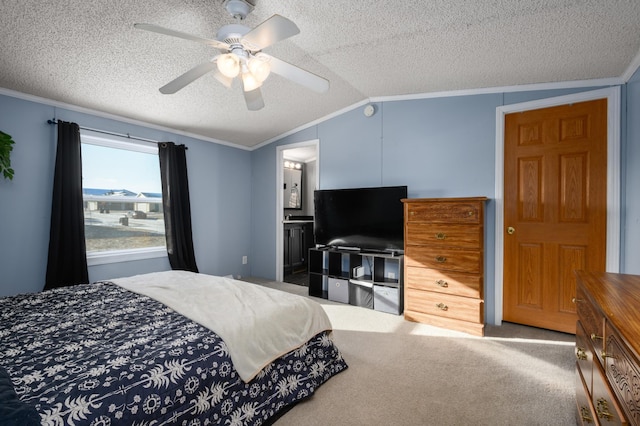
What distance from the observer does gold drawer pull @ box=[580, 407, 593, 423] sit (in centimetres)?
133

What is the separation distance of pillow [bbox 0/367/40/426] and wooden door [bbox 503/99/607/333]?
3.51 m

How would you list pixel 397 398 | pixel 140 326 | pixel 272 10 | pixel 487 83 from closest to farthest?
pixel 140 326 → pixel 397 398 → pixel 272 10 → pixel 487 83

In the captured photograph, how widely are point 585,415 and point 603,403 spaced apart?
1.29 feet

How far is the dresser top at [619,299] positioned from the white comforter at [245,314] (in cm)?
143

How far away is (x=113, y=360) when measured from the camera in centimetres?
121

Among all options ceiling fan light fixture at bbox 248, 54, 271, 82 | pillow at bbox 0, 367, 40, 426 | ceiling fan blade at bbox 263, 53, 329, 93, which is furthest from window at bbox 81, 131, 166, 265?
pillow at bbox 0, 367, 40, 426

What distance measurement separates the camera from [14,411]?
0.90 meters

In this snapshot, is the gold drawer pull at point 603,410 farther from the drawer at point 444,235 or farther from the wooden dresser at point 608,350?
the drawer at point 444,235

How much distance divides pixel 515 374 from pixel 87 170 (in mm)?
4571

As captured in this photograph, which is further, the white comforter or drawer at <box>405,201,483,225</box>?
drawer at <box>405,201,483,225</box>

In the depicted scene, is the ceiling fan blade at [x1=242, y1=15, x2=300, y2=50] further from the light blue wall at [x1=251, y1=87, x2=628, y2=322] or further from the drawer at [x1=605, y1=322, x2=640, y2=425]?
the light blue wall at [x1=251, y1=87, x2=628, y2=322]

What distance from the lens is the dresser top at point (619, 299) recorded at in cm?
88

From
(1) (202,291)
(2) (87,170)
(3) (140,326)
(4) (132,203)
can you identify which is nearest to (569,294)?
(1) (202,291)

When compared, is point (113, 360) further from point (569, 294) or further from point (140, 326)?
point (569, 294)
